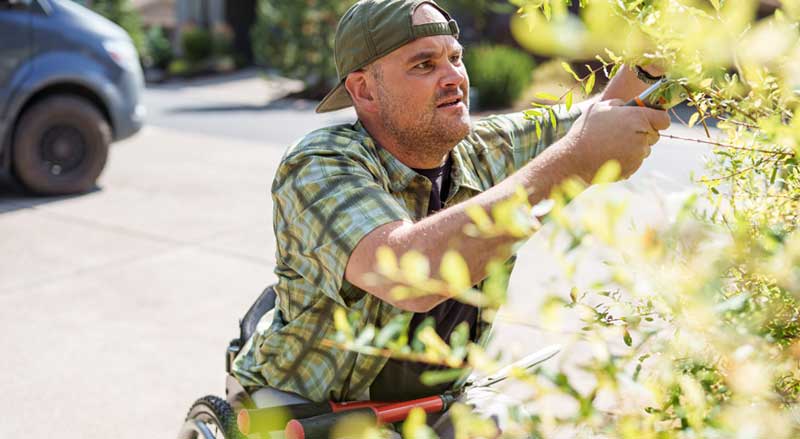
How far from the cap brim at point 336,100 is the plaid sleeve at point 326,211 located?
0.34 m

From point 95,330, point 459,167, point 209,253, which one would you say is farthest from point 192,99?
point 459,167

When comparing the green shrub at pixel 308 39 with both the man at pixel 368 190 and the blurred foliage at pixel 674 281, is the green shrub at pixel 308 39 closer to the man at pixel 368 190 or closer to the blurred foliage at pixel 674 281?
the man at pixel 368 190

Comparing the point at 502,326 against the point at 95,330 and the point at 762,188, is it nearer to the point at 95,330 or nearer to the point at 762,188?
the point at 95,330

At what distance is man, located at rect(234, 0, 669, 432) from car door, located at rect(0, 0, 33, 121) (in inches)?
202

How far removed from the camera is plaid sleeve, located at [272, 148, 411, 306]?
71.7 inches

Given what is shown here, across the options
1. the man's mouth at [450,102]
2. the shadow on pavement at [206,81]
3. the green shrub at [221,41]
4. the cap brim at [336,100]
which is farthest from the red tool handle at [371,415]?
the green shrub at [221,41]

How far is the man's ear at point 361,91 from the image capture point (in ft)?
7.11

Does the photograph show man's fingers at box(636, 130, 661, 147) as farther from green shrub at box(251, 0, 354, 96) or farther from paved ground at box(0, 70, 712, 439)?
green shrub at box(251, 0, 354, 96)

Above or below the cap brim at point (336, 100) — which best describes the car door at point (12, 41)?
below

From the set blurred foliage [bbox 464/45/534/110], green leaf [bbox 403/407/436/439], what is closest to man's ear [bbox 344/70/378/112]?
green leaf [bbox 403/407/436/439]

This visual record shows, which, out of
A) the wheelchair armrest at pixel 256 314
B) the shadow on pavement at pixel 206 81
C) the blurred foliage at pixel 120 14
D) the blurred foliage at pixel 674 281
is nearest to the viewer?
the blurred foliage at pixel 674 281

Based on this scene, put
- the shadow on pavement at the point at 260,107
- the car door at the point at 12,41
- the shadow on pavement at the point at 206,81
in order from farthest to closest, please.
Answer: the shadow on pavement at the point at 206,81
the shadow on pavement at the point at 260,107
the car door at the point at 12,41

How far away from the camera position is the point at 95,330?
4.37 meters

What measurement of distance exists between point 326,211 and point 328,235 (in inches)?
2.2
